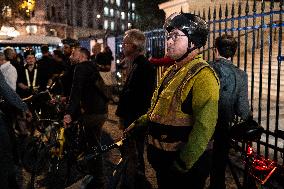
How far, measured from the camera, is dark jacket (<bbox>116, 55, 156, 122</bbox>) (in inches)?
191

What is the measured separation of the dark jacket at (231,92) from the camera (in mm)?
4617

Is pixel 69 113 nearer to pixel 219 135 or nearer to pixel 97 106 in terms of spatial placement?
pixel 97 106

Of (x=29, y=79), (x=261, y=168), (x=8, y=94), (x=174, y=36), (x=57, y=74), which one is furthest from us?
(x=57, y=74)

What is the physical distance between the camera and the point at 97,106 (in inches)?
213

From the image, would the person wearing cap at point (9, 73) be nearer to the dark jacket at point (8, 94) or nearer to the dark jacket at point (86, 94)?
the dark jacket at point (86, 94)

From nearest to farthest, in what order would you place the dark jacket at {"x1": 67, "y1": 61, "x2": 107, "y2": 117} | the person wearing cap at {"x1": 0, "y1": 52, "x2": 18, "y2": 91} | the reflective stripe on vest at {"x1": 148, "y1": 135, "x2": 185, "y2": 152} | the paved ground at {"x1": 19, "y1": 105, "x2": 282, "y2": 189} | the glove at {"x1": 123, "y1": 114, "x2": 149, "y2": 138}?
the reflective stripe on vest at {"x1": 148, "y1": 135, "x2": 185, "y2": 152} < the glove at {"x1": 123, "y1": 114, "x2": 149, "y2": 138} < the dark jacket at {"x1": 67, "y1": 61, "x2": 107, "y2": 117} < the paved ground at {"x1": 19, "y1": 105, "x2": 282, "y2": 189} < the person wearing cap at {"x1": 0, "y1": 52, "x2": 18, "y2": 91}

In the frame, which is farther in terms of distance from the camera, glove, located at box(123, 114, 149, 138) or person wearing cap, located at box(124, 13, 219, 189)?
glove, located at box(123, 114, 149, 138)

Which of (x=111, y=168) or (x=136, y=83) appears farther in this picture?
(x=111, y=168)

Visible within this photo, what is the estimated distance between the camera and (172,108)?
2.81 m

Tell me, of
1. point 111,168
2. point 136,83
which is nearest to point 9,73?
point 111,168

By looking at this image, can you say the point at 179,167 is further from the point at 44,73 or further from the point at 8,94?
the point at 44,73

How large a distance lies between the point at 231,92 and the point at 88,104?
76.8 inches

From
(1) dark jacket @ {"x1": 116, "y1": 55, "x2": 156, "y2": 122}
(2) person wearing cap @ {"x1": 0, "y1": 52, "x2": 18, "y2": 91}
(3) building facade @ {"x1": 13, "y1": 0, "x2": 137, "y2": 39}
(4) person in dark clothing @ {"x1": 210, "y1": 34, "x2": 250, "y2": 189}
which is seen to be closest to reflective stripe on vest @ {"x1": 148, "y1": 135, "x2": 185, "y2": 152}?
(4) person in dark clothing @ {"x1": 210, "y1": 34, "x2": 250, "y2": 189}

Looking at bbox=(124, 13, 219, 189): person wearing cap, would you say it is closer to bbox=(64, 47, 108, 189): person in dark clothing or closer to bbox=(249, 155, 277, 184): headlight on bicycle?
bbox=(249, 155, 277, 184): headlight on bicycle
